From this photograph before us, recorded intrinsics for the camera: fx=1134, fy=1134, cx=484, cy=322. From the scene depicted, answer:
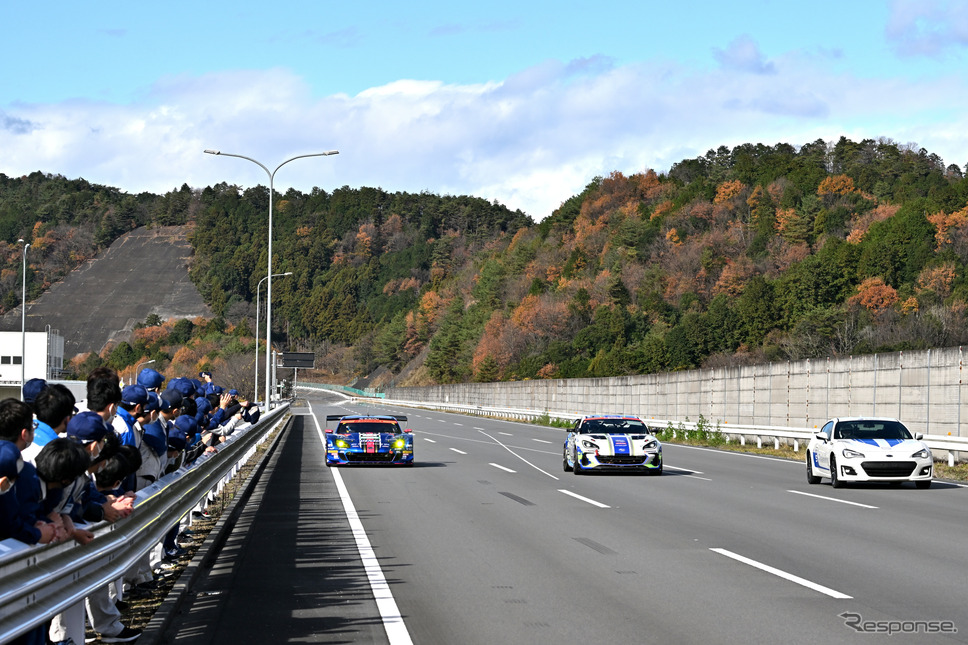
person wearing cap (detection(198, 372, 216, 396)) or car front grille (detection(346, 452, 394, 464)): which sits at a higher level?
person wearing cap (detection(198, 372, 216, 396))

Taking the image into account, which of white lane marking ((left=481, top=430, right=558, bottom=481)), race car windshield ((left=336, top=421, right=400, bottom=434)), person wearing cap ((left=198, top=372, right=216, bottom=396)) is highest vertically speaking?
person wearing cap ((left=198, top=372, right=216, bottom=396))

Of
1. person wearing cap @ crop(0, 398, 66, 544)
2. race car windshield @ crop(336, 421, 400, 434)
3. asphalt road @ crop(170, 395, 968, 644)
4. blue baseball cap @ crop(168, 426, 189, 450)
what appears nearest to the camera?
person wearing cap @ crop(0, 398, 66, 544)

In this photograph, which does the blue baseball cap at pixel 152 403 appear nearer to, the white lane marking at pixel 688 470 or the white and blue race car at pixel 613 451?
the white and blue race car at pixel 613 451

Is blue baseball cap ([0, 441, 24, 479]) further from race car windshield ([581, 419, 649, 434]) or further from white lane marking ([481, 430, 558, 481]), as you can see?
race car windshield ([581, 419, 649, 434])

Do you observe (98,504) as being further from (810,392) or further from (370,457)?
(810,392)

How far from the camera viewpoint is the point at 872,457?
2052 cm

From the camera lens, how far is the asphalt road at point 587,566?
805cm

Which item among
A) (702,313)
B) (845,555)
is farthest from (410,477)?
(702,313)

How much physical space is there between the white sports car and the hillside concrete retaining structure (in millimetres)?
6088

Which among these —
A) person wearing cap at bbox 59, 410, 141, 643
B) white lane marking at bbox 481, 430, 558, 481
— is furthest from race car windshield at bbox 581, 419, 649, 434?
person wearing cap at bbox 59, 410, 141, 643

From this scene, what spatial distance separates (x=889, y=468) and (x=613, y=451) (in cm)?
567

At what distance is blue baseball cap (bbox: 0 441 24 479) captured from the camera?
16.9 feet

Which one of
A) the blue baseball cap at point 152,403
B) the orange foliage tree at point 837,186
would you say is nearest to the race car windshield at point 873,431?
the blue baseball cap at point 152,403

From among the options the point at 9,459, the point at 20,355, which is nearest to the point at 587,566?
the point at 9,459
